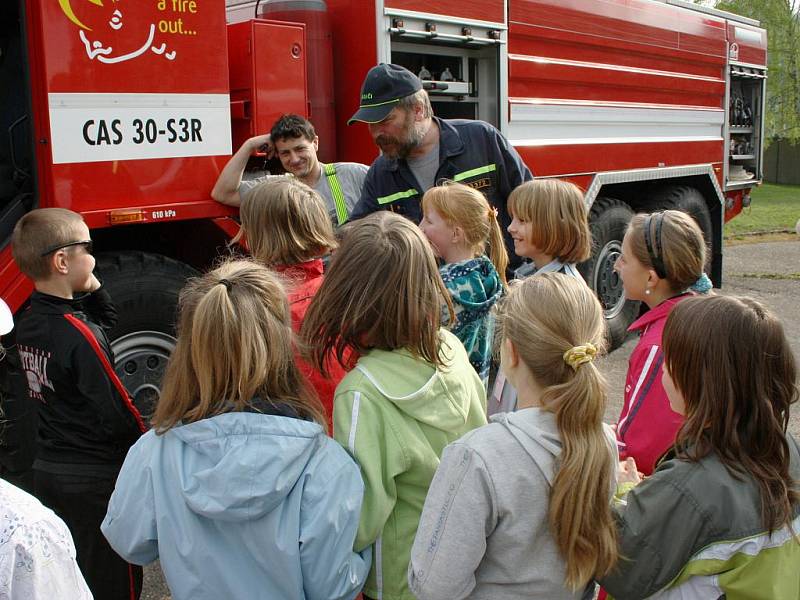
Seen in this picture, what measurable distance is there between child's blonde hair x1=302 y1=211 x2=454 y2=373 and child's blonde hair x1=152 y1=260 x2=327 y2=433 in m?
0.15

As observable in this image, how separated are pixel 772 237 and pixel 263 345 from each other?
Answer: 14.7 meters

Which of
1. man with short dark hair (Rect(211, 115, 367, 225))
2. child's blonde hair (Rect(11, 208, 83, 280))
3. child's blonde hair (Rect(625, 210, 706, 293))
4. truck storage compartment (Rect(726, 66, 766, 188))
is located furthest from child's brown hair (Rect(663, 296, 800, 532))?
truck storage compartment (Rect(726, 66, 766, 188))

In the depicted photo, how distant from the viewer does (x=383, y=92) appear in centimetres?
379

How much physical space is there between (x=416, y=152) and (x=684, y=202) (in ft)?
15.5

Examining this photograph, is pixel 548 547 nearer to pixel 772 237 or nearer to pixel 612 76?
pixel 612 76

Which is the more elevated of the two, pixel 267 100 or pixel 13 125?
pixel 267 100

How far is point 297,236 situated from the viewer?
2693 mm

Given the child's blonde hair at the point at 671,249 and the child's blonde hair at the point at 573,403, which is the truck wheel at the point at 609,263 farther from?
the child's blonde hair at the point at 573,403

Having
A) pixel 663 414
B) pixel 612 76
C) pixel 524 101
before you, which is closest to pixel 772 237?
pixel 612 76

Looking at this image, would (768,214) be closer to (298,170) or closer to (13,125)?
(298,170)

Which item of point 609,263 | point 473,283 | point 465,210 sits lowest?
point 609,263

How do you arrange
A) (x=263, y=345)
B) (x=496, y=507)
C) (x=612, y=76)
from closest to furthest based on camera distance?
(x=496, y=507)
(x=263, y=345)
(x=612, y=76)

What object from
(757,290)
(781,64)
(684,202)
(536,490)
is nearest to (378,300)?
(536,490)

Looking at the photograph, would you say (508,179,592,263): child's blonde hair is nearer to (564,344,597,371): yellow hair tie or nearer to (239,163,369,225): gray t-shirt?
(239,163,369,225): gray t-shirt
